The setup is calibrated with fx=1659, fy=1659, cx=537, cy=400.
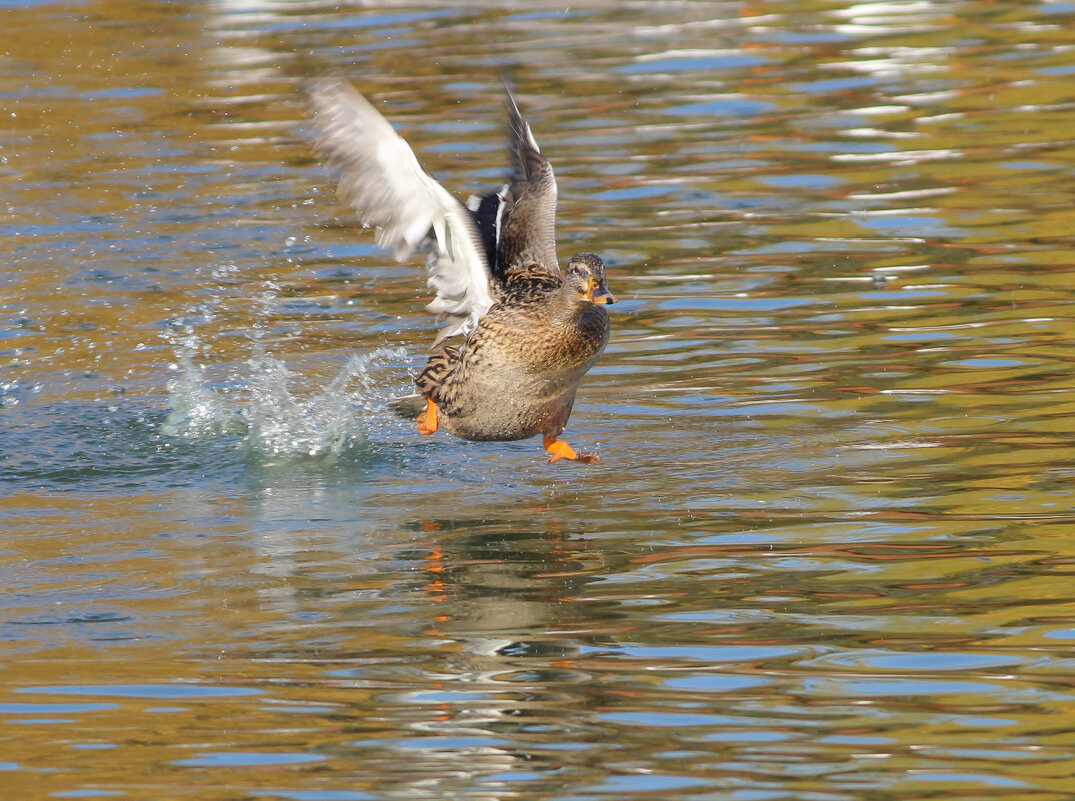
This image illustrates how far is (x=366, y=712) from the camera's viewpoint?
5.04 meters

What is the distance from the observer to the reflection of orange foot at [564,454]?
773 cm

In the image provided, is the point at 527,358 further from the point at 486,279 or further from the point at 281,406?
the point at 281,406

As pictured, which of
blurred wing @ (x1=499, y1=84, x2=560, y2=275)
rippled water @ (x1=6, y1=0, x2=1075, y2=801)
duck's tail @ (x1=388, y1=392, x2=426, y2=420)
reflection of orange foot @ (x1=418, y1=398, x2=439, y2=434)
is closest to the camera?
rippled water @ (x1=6, y1=0, x2=1075, y2=801)

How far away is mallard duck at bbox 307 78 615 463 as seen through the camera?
7.64m

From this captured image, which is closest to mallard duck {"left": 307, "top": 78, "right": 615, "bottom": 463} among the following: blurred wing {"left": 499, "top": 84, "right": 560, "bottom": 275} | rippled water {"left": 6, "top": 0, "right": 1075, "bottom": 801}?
blurred wing {"left": 499, "top": 84, "right": 560, "bottom": 275}

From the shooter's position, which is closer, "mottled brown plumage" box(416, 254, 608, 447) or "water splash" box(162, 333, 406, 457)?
"mottled brown plumage" box(416, 254, 608, 447)

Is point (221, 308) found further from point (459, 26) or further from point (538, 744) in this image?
point (459, 26)

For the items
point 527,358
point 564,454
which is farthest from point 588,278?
point 564,454

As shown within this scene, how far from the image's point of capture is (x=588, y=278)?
748 cm

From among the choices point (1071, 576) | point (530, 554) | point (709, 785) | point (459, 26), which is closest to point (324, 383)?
point (530, 554)

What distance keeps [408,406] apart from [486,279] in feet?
2.69

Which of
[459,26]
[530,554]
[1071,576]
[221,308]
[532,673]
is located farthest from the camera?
[459,26]

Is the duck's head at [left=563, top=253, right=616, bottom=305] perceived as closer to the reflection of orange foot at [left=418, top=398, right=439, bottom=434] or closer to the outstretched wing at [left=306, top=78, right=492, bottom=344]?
the outstretched wing at [left=306, top=78, right=492, bottom=344]

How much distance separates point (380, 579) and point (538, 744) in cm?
168
